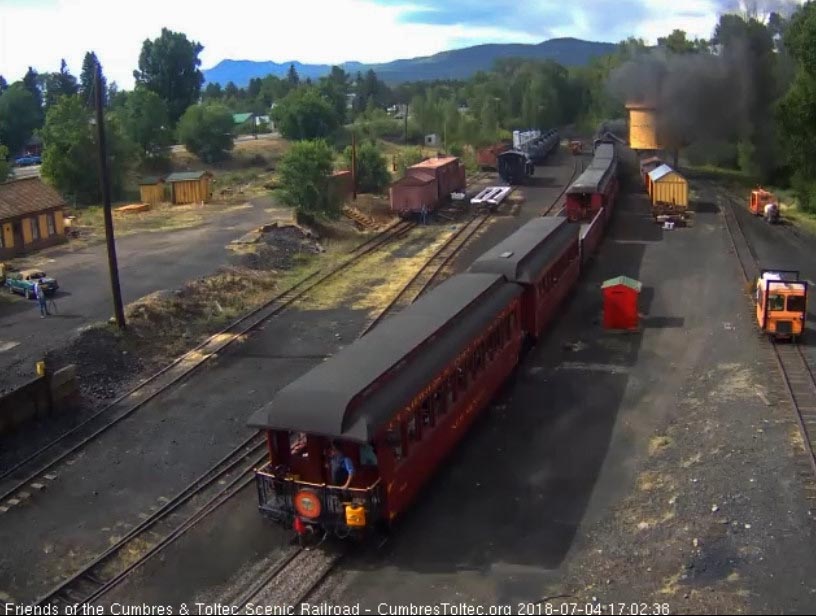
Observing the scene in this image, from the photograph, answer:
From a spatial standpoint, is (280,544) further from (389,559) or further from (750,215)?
(750,215)

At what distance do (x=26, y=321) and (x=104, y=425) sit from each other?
9945 millimetres

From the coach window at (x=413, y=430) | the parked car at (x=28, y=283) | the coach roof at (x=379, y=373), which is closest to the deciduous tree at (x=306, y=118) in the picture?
the parked car at (x=28, y=283)

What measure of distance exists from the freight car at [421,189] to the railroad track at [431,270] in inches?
118

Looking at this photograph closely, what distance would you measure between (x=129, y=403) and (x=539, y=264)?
11594 mm

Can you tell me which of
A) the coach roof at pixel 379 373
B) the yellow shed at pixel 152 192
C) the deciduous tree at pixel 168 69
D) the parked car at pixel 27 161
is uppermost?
the deciduous tree at pixel 168 69

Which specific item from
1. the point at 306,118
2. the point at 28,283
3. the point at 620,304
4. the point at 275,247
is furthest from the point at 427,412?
the point at 306,118

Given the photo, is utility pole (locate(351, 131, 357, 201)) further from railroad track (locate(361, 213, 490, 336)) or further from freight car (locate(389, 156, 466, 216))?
railroad track (locate(361, 213, 490, 336))

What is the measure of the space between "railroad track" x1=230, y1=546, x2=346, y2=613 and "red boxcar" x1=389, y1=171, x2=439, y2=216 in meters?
34.3

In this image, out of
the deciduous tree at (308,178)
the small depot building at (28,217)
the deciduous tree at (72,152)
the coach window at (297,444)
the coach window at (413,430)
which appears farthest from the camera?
the deciduous tree at (72,152)

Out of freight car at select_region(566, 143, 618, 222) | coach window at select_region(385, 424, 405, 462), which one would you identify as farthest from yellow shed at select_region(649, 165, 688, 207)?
coach window at select_region(385, 424, 405, 462)

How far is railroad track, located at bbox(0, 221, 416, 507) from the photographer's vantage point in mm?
16595

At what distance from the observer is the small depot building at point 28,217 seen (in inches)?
1494

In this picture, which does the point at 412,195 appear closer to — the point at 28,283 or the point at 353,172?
the point at 353,172

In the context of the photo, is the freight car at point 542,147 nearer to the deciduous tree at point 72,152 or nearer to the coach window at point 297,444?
the deciduous tree at point 72,152
